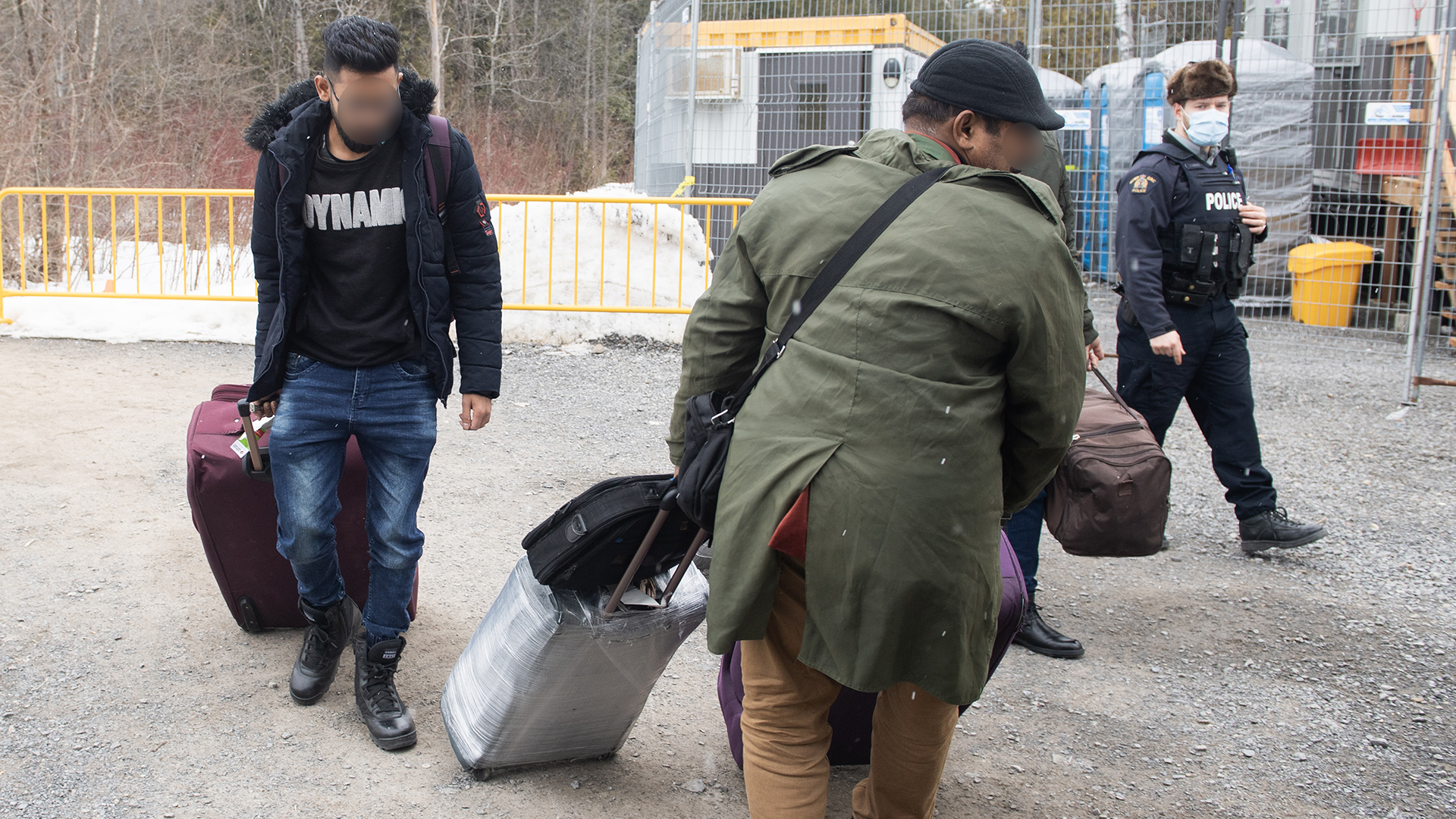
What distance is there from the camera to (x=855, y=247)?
185 centimetres

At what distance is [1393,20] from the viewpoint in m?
9.76

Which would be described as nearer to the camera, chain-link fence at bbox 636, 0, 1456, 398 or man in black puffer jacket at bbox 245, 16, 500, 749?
man in black puffer jacket at bbox 245, 16, 500, 749

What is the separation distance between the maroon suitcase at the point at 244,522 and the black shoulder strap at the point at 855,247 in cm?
167

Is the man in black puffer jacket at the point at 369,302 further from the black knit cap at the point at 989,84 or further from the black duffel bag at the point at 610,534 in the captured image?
the black knit cap at the point at 989,84

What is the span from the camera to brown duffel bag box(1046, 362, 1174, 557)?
3.11 metres

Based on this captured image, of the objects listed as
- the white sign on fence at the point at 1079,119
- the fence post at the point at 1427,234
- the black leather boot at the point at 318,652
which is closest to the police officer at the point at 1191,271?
the black leather boot at the point at 318,652

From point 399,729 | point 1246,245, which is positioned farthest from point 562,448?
point 1246,245

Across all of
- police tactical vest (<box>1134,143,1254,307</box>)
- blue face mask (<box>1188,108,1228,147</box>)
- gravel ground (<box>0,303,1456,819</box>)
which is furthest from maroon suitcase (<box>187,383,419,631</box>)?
blue face mask (<box>1188,108,1228,147</box>)

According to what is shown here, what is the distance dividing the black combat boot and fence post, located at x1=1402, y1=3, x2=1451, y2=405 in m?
3.60

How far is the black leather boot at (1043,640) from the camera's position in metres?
3.63

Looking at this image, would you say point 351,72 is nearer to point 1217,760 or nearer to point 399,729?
point 399,729

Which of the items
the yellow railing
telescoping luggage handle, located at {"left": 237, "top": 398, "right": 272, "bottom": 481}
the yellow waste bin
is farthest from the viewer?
the yellow waste bin

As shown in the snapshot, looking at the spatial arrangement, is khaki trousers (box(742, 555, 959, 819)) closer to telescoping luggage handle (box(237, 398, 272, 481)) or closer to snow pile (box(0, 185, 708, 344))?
telescoping luggage handle (box(237, 398, 272, 481))

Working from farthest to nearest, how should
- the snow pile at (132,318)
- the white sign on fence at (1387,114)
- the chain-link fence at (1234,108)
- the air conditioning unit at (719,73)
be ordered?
the air conditioning unit at (719,73), the chain-link fence at (1234,108), the snow pile at (132,318), the white sign on fence at (1387,114)
